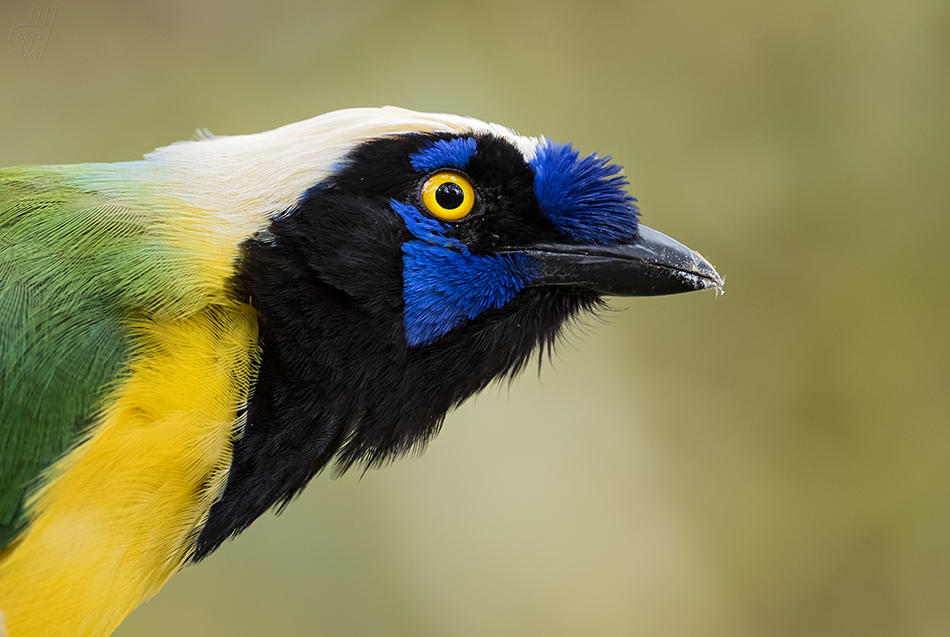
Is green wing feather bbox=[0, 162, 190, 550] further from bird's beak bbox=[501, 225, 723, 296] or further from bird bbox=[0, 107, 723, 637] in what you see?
bird's beak bbox=[501, 225, 723, 296]

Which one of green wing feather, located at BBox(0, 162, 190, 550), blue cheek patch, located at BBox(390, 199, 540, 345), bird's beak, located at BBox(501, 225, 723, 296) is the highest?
bird's beak, located at BBox(501, 225, 723, 296)

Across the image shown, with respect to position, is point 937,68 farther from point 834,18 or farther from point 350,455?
point 350,455

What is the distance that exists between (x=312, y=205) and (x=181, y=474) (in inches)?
27.6

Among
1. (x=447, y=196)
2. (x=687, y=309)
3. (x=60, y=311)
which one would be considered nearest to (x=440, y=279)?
(x=447, y=196)

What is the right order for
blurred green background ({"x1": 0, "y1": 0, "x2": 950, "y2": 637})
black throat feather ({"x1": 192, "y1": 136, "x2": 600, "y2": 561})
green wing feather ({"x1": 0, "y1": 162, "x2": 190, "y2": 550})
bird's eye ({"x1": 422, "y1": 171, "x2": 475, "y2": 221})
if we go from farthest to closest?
blurred green background ({"x1": 0, "y1": 0, "x2": 950, "y2": 637}), bird's eye ({"x1": 422, "y1": 171, "x2": 475, "y2": 221}), black throat feather ({"x1": 192, "y1": 136, "x2": 600, "y2": 561}), green wing feather ({"x1": 0, "y1": 162, "x2": 190, "y2": 550})

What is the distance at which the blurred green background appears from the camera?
508 centimetres

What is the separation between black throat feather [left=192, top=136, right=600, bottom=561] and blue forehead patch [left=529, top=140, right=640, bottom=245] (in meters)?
0.09

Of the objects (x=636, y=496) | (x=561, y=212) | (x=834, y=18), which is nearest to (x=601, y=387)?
(x=636, y=496)

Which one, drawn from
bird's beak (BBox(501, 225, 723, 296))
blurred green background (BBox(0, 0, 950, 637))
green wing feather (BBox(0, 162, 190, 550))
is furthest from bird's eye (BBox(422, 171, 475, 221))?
blurred green background (BBox(0, 0, 950, 637))

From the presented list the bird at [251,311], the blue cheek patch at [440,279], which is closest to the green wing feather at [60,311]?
the bird at [251,311]

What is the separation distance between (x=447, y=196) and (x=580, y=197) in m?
0.36

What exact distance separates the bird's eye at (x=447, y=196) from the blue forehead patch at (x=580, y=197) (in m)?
0.20

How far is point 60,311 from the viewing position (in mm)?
1733

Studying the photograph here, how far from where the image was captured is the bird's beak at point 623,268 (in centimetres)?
208
